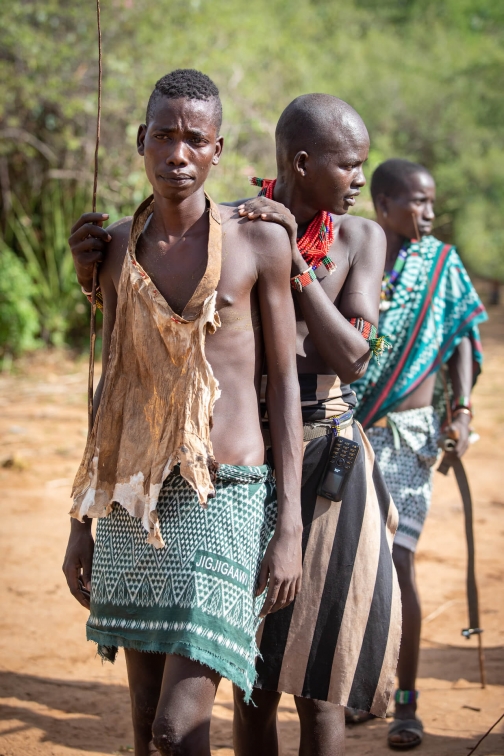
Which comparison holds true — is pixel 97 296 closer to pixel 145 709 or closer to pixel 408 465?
pixel 145 709

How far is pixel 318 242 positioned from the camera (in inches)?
94.0

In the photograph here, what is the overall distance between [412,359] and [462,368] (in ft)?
1.07

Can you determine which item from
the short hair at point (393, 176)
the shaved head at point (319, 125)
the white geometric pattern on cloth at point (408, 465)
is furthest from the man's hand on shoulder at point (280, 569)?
the short hair at point (393, 176)

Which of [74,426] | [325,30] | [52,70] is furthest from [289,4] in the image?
[74,426]

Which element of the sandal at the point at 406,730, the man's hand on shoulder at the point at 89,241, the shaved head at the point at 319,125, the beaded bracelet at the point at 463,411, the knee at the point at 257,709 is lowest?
the sandal at the point at 406,730

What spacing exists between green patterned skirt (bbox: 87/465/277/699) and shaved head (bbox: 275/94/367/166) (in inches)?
36.1

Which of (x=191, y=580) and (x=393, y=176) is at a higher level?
(x=393, y=176)

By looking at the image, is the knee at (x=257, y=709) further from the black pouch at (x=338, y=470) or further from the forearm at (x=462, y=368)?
the forearm at (x=462, y=368)

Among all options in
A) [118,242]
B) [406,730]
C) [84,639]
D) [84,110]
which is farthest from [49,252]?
[118,242]

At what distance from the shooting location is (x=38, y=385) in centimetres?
909

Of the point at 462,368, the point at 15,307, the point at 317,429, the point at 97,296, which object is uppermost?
the point at 97,296

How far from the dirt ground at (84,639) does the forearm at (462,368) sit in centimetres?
126

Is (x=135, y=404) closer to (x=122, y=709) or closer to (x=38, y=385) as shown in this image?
(x=122, y=709)

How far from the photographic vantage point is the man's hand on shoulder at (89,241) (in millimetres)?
2184
